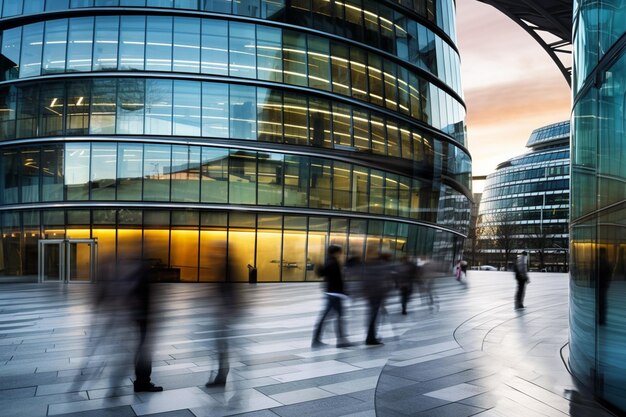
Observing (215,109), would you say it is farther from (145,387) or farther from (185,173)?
(145,387)

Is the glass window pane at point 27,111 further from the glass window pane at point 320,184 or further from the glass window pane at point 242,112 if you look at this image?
the glass window pane at point 320,184

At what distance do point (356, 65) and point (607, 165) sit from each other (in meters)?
29.8

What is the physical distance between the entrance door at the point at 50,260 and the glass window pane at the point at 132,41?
1104 centimetres

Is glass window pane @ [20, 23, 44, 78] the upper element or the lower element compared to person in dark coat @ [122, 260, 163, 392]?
upper

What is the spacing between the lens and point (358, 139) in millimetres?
35000

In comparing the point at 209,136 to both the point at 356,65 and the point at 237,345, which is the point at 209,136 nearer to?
the point at 356,65

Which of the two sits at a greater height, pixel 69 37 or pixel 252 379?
pixel 69 37

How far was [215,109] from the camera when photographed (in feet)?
105

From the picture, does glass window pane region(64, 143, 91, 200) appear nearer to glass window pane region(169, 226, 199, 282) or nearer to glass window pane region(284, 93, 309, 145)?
glass window pane region(169, 226, 199, 282)

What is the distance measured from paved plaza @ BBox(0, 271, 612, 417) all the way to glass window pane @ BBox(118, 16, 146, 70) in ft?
64.6

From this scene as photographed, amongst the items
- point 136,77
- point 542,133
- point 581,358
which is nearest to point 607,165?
point 581,358

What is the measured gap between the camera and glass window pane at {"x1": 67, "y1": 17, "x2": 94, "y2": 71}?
31.5 meters

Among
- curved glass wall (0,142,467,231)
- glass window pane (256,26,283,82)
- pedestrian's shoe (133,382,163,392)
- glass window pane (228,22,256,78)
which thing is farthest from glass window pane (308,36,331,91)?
pedestrian's shoe (133,382,163,392)

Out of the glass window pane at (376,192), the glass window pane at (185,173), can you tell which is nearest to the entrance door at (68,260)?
the glass window pane at (185,173)
